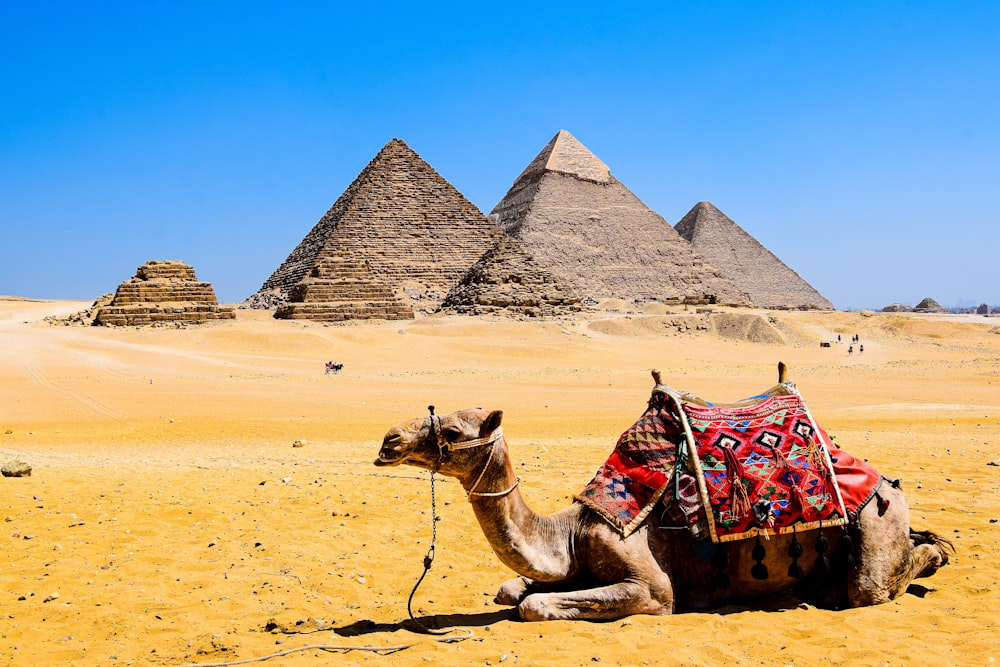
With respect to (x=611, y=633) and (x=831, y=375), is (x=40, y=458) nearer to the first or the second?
(x=611, y=633)

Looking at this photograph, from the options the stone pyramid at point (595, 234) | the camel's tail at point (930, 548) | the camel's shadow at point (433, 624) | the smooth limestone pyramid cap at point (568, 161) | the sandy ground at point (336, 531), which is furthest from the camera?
the smooth limestone pyramid cap at point (568, 161)

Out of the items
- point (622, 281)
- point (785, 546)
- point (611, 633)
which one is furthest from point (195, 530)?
point (622, 281)

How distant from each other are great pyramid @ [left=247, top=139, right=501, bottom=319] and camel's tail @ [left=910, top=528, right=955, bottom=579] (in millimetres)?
58380

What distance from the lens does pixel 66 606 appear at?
3697 millimetres

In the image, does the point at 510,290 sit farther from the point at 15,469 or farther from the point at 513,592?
the point at 513,592

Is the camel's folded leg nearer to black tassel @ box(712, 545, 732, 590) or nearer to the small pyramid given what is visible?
black tassel @ box(712, 545, 732, 590)

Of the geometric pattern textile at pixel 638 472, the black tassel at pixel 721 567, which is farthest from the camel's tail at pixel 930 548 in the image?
the geometric pattern textile at pixel 638 472

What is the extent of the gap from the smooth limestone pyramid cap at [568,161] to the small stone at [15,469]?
335 feet

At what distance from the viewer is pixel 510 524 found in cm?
330

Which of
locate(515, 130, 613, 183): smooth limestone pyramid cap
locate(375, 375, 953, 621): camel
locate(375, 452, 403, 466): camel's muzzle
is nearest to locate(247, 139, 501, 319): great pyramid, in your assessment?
locate(515, 130, 613, 183): smooth limestone pyramid cap

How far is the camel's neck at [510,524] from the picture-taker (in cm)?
325

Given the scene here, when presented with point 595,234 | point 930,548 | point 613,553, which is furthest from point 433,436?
point 595,234

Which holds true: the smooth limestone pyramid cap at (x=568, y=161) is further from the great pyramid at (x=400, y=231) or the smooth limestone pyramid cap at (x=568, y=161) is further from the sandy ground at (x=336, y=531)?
the sandy ground at (x=336, y=531)

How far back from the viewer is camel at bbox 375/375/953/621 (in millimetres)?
3219
